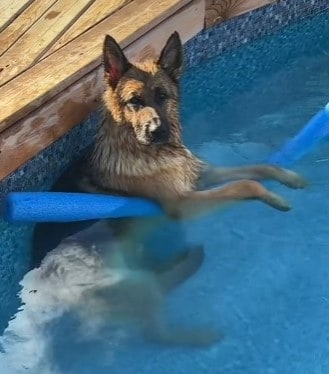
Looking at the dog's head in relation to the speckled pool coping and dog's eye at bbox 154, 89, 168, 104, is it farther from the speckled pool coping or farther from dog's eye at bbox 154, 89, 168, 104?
the speckled pool coping

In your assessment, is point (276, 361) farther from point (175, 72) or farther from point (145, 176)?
point (175, 72)

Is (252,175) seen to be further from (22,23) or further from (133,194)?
(22,23)

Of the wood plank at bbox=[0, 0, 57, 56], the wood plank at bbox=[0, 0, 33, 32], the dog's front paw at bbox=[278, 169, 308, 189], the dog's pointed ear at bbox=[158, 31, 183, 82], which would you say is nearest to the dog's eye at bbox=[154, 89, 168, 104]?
the dog's pointed ear at bbox=[158, 31, 183, 82]

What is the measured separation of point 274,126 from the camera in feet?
19.0

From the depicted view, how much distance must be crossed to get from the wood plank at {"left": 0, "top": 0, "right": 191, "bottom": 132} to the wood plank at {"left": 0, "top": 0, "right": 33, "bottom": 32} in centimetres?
58

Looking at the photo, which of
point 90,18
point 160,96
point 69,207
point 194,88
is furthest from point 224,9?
Result: point 69,207

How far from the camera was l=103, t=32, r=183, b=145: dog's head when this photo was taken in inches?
178

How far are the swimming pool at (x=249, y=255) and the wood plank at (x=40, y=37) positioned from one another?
2.51 ft

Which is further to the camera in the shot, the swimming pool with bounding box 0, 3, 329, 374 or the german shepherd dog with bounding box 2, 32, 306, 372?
the german shepherd dog with bounding box 2, 32, 306, 372

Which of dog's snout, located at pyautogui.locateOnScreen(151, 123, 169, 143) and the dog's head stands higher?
the dog's head

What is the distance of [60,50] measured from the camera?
203 inches

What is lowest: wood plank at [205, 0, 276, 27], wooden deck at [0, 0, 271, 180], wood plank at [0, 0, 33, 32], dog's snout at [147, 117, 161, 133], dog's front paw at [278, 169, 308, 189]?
dog's front paw at [278, 169, 308, 189]

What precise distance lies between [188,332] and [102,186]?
1175 mm

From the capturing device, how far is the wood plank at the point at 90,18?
17.4ft
